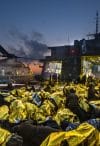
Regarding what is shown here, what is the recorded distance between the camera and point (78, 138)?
6520 mm

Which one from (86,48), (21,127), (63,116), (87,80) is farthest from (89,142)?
(86,48)

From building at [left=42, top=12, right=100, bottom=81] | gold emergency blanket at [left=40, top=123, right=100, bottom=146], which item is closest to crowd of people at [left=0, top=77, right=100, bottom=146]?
gold emergency blanket at [left=40, top=123, right=100, bottom=146]

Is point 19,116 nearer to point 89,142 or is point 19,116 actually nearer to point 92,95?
point 89,142

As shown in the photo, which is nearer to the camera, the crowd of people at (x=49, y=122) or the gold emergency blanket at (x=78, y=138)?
the gold emergency blanket at (x=78, y=138)

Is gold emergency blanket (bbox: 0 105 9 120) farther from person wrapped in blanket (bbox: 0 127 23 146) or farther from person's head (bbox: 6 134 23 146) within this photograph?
person's head (bbox: 6 134 23 146)

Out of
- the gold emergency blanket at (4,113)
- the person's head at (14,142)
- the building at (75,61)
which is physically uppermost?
the building at (75,61)

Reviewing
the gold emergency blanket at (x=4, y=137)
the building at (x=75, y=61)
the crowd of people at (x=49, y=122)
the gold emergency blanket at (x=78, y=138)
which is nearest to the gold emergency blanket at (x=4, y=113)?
the crowd of people at (x=49, y=122)

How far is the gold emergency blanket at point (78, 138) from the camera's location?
6512mm

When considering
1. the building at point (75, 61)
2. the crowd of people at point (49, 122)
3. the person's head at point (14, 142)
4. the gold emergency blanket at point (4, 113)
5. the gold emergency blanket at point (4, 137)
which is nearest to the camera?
the crowd of people at point (49, 122)

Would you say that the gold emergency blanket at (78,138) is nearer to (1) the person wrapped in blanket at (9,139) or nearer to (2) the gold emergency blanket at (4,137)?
(1) the person wrapped in blanket at (9,139)

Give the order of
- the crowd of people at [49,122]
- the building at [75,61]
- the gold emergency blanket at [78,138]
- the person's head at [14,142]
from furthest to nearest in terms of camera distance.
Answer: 1. the building at [75,61]
2. the person's head at [14,142]
3. the crowd of people at [49,122]
4. the gold emergency blanket at [78,138]

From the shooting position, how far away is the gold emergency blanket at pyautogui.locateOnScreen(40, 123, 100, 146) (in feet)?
21.4

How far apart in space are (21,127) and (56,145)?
222cm

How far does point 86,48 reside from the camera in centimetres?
5494
